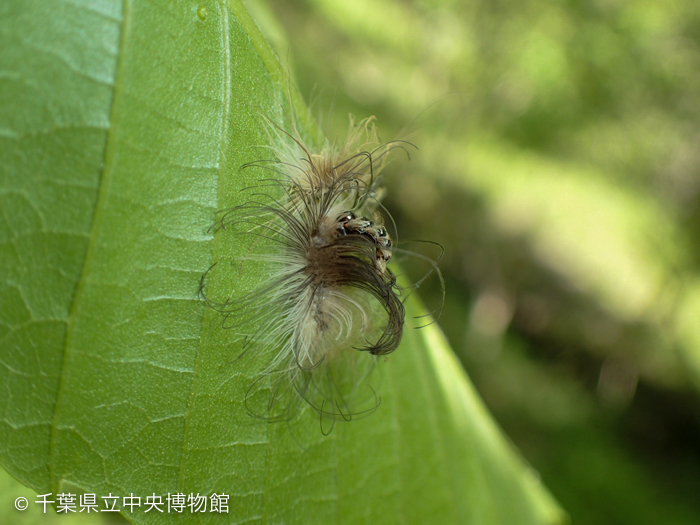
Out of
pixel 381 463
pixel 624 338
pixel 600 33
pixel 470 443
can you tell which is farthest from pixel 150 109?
pixel 600 33

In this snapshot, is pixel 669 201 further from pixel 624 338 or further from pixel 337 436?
pixel 337 436

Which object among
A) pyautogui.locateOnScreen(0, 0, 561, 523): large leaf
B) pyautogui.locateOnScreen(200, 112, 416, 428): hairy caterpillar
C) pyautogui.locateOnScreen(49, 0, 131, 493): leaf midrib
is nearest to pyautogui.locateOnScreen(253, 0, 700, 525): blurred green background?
pyautogui.locateOnScreen(200, 112, 416, 428): hairy caterpillar

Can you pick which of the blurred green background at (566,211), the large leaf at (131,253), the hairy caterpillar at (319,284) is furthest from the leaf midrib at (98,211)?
the blurred green background at (566,211)

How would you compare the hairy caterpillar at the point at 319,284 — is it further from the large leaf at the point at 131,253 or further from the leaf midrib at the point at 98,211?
the leaf midrib at the point at 98,211

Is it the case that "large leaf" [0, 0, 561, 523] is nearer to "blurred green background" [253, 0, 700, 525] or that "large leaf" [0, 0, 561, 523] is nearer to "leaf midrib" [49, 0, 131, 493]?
"leaf midrib" [49, 0, 131, 493]

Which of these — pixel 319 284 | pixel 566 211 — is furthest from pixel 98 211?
pixel 566 211

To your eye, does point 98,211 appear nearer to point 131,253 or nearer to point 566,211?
point 131,253
